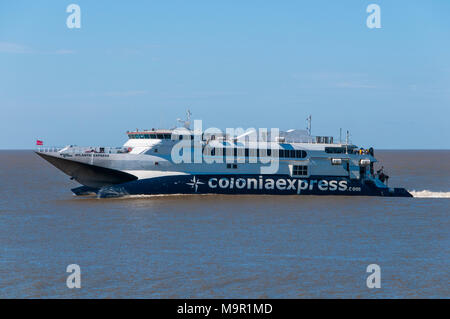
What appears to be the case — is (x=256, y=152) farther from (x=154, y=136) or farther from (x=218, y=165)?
(x=154, y=136)

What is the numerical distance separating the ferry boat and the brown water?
1879mm

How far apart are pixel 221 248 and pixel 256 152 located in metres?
20.1

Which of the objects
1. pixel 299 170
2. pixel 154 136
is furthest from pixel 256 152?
pixel 154 136

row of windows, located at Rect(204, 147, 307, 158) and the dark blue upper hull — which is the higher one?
row of windows, located at Rect(204, 147, 307, 158)

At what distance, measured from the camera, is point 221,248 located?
2584cm

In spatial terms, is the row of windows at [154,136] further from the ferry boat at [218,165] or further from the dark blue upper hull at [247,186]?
the dark blue upper hull at [247,186]

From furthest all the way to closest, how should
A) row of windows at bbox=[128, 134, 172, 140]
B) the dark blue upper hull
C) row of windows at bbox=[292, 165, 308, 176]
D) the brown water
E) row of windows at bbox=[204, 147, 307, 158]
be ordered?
row of windows at bbox=[292, 165, 308, 176]
row of windows at bbox=[128, 134, 172, 140]
row of windows at bbox=[204, 147, 307, 158]
the dark blue upper hull
the brown water

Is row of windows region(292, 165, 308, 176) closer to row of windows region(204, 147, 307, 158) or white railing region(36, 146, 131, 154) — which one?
row of windows region(204, 147, 307, 158)

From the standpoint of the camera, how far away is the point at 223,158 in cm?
4444

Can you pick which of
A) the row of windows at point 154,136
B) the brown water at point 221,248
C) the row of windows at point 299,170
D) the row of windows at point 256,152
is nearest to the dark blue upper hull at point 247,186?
the row of windows at point 299,170

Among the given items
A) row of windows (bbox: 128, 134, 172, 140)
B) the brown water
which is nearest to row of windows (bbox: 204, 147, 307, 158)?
row of windows (bbox: 128, 134, 172, 140)

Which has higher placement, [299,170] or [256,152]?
[256,152]

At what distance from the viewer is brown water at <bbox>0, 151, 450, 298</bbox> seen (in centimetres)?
2000
